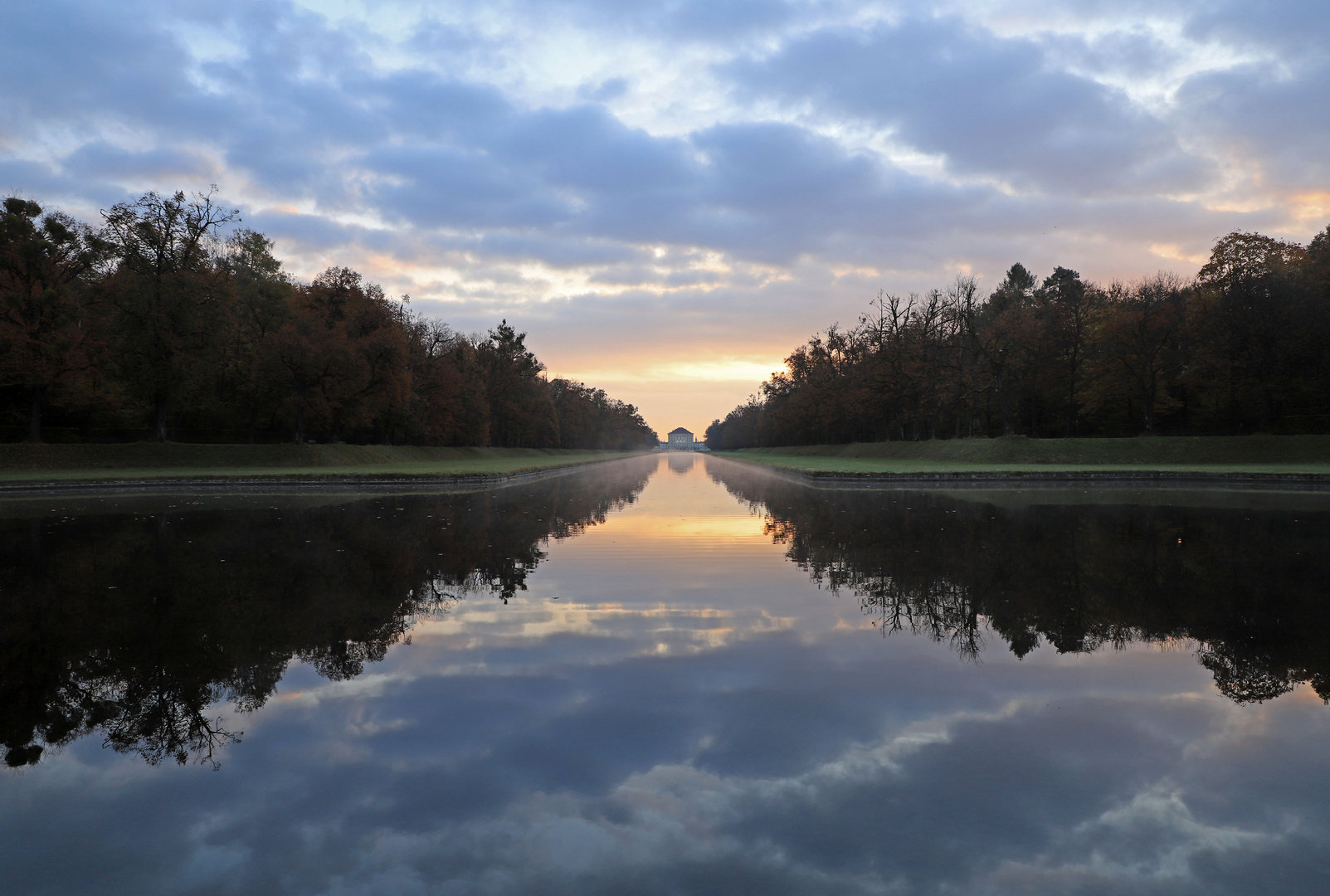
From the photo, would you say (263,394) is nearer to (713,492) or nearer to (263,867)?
(713,492)

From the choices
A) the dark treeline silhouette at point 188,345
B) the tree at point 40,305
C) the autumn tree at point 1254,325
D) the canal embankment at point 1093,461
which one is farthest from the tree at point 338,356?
the autumn tree at point 1254,325

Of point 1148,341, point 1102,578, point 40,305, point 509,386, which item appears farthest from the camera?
point 509,386

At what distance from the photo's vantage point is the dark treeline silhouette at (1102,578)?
748cm

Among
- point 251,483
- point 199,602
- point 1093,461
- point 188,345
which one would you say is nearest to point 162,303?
point 188,345

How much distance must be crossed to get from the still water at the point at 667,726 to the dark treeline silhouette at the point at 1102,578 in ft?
0.26

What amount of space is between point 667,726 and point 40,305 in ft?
178

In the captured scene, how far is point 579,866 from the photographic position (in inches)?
145

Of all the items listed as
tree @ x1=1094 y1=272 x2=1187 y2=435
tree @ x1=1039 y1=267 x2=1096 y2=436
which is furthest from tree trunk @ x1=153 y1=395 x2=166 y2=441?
tree @ x1=1094 y1=272 x2=1187 y2=435

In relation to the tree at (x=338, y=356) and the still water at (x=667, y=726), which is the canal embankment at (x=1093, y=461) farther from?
the tree at (x=338, y=356)

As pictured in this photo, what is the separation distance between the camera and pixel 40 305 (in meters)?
43.0

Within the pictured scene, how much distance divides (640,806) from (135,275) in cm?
5484

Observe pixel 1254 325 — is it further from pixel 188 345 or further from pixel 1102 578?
pixel 188 345

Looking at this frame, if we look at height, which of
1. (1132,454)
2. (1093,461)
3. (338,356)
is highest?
(338,356)

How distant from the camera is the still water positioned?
12.3ft
